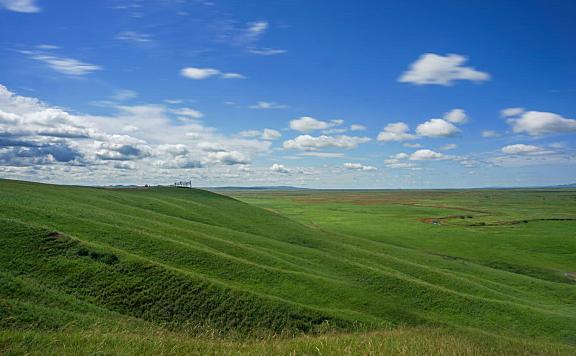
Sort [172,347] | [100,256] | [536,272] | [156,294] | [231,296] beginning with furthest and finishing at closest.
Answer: [536,272] < [100,256] < [231,296] < [156,294] < [172,347]

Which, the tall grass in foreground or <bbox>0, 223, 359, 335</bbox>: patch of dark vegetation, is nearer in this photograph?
the tall grass in foreground

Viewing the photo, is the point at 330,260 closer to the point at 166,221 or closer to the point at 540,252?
the point at 166,221

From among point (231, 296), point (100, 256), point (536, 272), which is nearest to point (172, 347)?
point (231, 296)

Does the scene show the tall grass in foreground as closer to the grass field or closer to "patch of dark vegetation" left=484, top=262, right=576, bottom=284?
the grass field

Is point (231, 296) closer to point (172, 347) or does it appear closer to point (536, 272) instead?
point (172, 347)

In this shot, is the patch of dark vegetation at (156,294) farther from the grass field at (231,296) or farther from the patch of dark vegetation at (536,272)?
the patch of dark vegetation at (536,272)

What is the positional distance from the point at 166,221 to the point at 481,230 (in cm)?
7700

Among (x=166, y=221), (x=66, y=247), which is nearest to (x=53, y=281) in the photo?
(x=66, y=247)

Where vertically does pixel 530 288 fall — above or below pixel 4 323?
below

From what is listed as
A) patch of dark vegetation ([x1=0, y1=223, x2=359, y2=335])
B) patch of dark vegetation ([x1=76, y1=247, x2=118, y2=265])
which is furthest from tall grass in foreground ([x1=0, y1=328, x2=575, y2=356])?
patch of dark vegetation ([x1=76, y1=247, x2=118, y2=265])

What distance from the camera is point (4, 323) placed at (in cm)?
1556

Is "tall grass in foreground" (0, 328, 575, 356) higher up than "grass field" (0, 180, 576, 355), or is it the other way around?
"tall grass in foreground" (0, 328, 575, 356)

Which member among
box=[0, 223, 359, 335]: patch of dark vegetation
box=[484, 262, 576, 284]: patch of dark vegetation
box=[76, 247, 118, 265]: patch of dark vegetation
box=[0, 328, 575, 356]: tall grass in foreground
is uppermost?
box=[0, 328, 575, 356]: tall grass in foreground

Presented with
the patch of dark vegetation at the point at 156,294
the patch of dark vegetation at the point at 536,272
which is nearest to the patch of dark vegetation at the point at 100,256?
the patch of dark vegetation at the point at 156,294
